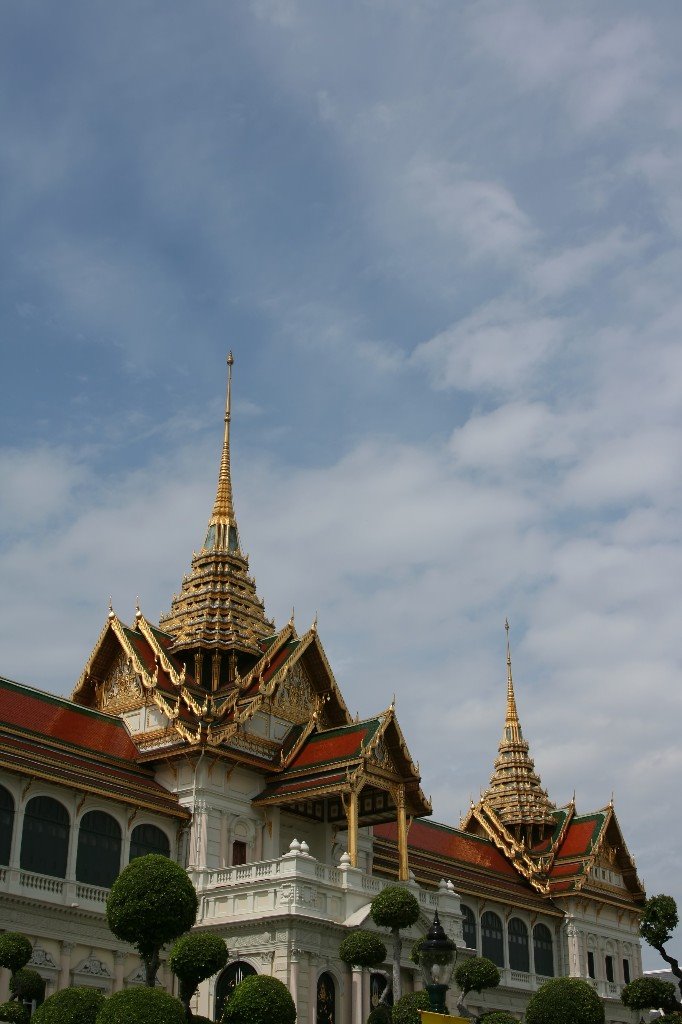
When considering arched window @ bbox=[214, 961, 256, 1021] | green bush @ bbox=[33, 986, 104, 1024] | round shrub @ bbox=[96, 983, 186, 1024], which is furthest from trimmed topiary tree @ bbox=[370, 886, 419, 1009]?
round shrub @ bbox=[96, 983, 186, 1024]

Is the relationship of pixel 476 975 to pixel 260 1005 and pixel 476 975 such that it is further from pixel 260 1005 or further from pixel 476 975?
pixel 260 1005

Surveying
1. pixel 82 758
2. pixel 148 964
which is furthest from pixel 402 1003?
pixel 82 758

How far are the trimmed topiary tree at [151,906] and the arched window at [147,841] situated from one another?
10945 mm

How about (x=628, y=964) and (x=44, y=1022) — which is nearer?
(x=44, y=1022)

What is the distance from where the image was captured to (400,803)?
38.5 metres

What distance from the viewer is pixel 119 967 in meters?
33.2

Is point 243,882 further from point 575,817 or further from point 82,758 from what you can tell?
point 575,817

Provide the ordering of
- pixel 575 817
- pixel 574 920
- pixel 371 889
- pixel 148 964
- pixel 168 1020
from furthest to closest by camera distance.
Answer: pixel 575 817, pixel 574 920, pixel 371 889, pixel 148 964, pixel 168 1020

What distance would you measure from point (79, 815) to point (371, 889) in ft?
26.8

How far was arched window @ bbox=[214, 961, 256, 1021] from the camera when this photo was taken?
32.8 metres

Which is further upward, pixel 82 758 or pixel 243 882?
pixel 82 758

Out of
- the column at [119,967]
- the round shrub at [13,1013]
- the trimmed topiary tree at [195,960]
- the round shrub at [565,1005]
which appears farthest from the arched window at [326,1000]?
the round shrub at [13,1013]

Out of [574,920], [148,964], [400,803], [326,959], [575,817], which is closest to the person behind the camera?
[148,964]

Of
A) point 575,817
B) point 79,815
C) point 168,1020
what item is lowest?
point 168,1020
